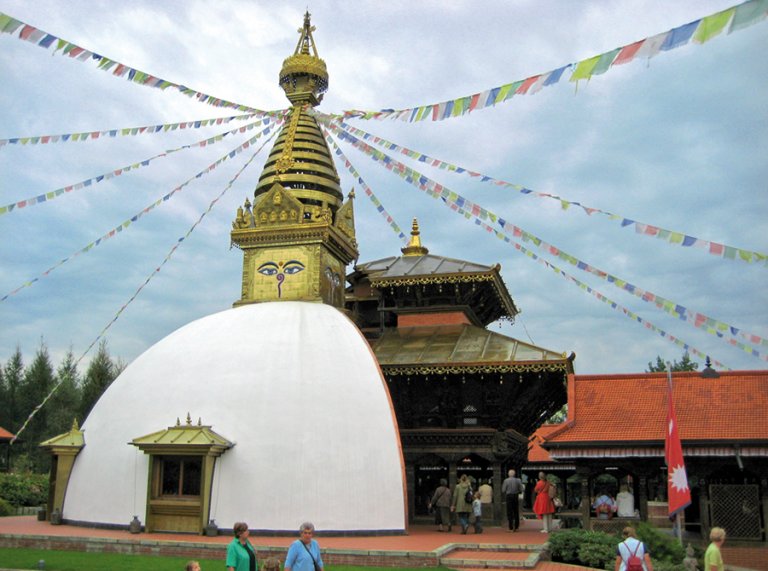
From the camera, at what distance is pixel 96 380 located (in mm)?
36062

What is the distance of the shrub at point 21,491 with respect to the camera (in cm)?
2364

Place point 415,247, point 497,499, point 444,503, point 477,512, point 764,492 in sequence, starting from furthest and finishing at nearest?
point 415,247, point 497,499, point 444,503, point 477,512, point 764,492

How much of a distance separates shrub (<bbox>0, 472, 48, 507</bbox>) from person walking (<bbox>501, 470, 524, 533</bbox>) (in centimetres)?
1528

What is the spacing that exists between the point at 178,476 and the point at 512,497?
7.46m

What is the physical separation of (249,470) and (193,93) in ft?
29.3

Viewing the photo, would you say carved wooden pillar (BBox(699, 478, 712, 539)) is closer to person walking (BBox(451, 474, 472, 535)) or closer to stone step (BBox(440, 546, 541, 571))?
stone step (BBox(440, 546, 541, 571))

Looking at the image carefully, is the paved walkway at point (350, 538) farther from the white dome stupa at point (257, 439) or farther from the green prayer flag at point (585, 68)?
the green prayer flag at point (585, 68)

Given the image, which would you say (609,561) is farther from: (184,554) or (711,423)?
(184,554)

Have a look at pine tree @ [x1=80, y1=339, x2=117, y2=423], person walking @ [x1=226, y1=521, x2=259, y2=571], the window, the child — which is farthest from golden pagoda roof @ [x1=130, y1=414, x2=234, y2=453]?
pine tree @ [x1=80, y1=339, x2=117, y2=423]

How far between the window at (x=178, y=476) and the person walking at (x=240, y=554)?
8538 millimetres

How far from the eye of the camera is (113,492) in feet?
52.5

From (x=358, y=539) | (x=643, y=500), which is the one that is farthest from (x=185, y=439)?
(x=643, y=500)

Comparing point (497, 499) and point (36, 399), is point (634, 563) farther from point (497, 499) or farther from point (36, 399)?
point (36, 399)

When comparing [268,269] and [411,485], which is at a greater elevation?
[268,269]
